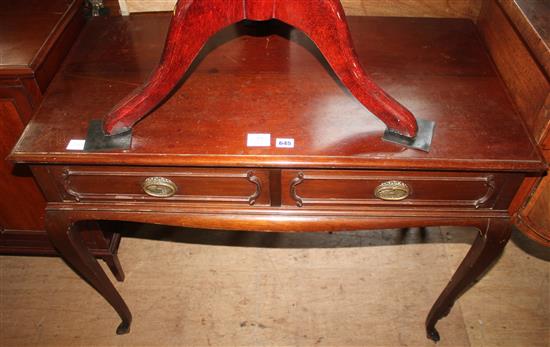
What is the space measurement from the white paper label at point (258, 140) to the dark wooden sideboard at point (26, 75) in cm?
60

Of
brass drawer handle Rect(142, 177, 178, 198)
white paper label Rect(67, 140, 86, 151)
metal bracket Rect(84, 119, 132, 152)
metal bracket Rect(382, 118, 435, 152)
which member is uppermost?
metal bracket Rect(382, 118, 435, 152)

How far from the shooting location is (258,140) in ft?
3.41

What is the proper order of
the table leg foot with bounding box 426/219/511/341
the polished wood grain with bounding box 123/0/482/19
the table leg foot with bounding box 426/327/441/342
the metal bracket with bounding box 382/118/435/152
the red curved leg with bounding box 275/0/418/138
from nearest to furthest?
the red curved leg with bounding box 275/0/418/138, the metal bracket with bounding box 382/118/435/152, the table leg foot with bounding box 426/219/511/341, the polished wood grain with bounding box 123/0/482/19, the table leg foot with bounding box 426/327/441/342

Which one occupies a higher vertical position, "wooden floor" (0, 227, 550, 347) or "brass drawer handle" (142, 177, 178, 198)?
"brass drawer handle" (142, 177, 178, 198)

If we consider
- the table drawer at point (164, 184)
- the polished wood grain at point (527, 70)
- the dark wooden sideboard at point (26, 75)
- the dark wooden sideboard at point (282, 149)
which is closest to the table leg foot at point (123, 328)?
the dark wooden sideboard at point (26, 75)

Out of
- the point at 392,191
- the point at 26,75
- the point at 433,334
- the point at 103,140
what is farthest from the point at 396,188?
the point at 26,75

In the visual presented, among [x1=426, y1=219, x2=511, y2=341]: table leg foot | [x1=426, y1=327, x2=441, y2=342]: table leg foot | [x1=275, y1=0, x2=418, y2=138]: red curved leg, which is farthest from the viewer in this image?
[x1=426, y1=327, x2=441, y2=342]: table leg foot

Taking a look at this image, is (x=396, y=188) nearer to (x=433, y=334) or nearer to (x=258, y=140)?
(x=258, y=140)

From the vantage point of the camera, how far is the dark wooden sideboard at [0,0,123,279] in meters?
1.21

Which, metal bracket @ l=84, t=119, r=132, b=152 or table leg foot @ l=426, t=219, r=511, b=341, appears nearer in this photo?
metal bracket @ l=84, t=119, r=132, b=152

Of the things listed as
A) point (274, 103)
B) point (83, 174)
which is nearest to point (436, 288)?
point (274, 103)

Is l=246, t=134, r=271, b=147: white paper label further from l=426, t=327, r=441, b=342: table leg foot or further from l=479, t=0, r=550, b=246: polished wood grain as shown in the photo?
l=426, t=327, r=441, b=342: table leg foot

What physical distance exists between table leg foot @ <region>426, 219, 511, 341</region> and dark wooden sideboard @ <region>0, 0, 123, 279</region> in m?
1.16

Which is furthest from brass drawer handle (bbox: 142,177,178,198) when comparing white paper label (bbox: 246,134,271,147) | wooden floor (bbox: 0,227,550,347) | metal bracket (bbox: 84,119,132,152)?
wooden floor (bbox: 0,227,550,347)
